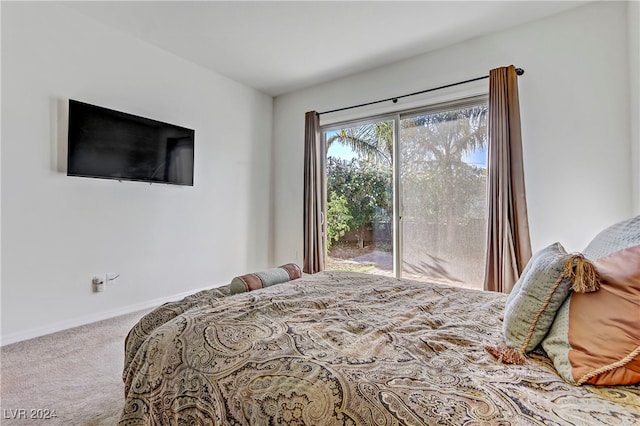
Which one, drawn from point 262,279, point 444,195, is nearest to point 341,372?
point 262,279

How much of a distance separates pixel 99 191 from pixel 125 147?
18.3 inches

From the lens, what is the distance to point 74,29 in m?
2.69

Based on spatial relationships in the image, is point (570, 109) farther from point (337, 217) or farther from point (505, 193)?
point (337, 217)

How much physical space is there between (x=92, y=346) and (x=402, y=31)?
367cm

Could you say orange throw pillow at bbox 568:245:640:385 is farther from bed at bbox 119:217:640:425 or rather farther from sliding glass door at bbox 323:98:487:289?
sliding glass door at bbox 323:98:487:289

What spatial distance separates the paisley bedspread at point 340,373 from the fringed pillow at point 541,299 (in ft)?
0.16

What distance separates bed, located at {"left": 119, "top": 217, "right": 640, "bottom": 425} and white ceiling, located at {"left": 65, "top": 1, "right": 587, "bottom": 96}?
94.3 inches

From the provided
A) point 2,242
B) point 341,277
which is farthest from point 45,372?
point 341,277

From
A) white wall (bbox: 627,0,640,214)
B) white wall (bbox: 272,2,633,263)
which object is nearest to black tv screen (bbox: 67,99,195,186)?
white wall (bbox: 272,2,633,263)

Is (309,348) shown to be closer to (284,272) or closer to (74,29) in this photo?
(284,272)

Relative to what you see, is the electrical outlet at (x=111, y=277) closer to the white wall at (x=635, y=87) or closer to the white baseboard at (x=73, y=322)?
the white baseboard at (x=73, y=322)

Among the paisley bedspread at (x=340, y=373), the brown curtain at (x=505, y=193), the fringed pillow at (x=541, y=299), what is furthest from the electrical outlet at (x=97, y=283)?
the brown curtain at (x=505, y=193)

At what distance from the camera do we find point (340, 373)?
0.81 m

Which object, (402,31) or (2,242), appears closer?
(2,242)
